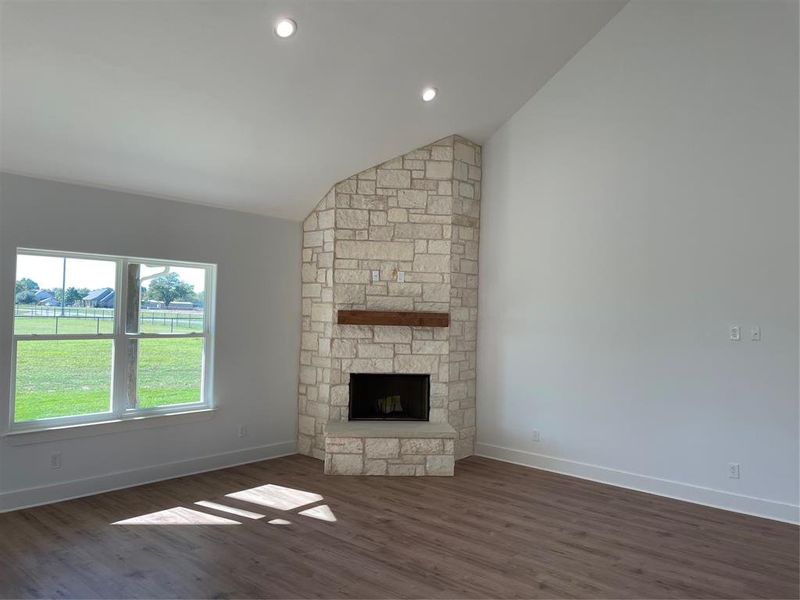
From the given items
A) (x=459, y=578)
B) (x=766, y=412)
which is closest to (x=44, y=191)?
(x=459, y=578)

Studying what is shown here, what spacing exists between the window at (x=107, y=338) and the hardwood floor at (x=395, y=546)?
718mm

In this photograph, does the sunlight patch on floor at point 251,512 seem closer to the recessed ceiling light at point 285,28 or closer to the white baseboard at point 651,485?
the white baseboard at point 651,485

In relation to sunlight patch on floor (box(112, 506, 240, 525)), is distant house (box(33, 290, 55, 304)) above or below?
above

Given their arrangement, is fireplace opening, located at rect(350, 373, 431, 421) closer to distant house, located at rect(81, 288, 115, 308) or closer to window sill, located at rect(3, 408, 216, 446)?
window sill, located at rect(3, 408, 216, 446)

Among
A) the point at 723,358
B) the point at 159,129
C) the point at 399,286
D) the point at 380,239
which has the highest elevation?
the point at 159,129

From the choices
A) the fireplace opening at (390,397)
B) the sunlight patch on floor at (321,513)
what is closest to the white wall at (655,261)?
the fireplace opening at (390,397)

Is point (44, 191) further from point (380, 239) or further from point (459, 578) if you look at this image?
point (459, 578)

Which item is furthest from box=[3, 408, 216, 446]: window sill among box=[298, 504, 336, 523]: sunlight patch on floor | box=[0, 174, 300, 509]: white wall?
box=[298, 504, 336, 523]: sunlight patch on floor

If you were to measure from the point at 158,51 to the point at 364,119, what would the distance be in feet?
6.19

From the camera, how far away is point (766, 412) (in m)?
4.40

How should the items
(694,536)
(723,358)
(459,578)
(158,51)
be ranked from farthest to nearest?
(723,358) → (694,536) → (158,51) → (459,578)

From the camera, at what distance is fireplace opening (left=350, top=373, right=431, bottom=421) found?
5.89m

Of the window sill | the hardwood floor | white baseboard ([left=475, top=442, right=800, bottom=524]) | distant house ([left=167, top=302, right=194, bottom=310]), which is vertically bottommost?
the hardwood floor

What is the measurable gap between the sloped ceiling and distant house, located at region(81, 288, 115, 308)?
0.88 m
